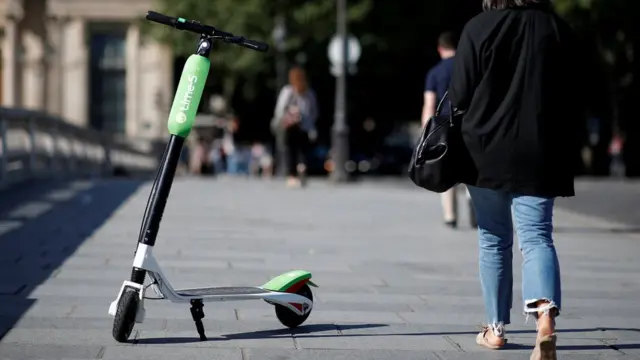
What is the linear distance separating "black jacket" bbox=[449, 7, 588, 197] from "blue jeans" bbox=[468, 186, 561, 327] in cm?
11

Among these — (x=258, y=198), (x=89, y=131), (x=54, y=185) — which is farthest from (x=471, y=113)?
(x=89, y=131)

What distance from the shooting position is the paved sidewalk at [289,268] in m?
6.13

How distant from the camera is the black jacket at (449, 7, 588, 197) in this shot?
576cm

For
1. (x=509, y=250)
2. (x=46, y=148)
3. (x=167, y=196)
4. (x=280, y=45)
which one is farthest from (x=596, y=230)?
(x=280, y=45)

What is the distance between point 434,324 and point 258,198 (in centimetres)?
1024

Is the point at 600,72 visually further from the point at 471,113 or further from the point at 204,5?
the point at 471,113

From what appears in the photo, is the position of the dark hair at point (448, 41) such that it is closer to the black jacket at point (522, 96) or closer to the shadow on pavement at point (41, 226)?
the shadow on pavement at point (41, 226)

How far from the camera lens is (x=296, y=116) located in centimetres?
1892

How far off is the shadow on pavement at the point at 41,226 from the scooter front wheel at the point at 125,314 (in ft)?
2.02

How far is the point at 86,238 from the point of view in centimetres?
1106

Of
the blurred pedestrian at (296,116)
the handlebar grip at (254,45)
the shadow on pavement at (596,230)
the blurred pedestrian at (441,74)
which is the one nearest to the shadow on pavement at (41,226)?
the handlebar grip at (254,45)

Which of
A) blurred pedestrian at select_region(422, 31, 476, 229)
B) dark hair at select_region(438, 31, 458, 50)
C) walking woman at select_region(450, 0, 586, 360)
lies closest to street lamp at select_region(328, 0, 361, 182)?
blurred pedestrian at select_region(422, 31, 476, 229)

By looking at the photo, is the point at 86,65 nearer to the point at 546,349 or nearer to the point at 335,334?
the point at 335,334

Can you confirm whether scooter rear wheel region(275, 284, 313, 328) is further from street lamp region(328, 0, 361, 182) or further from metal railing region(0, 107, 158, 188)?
street lamp region(328, 0, 361, 182)
